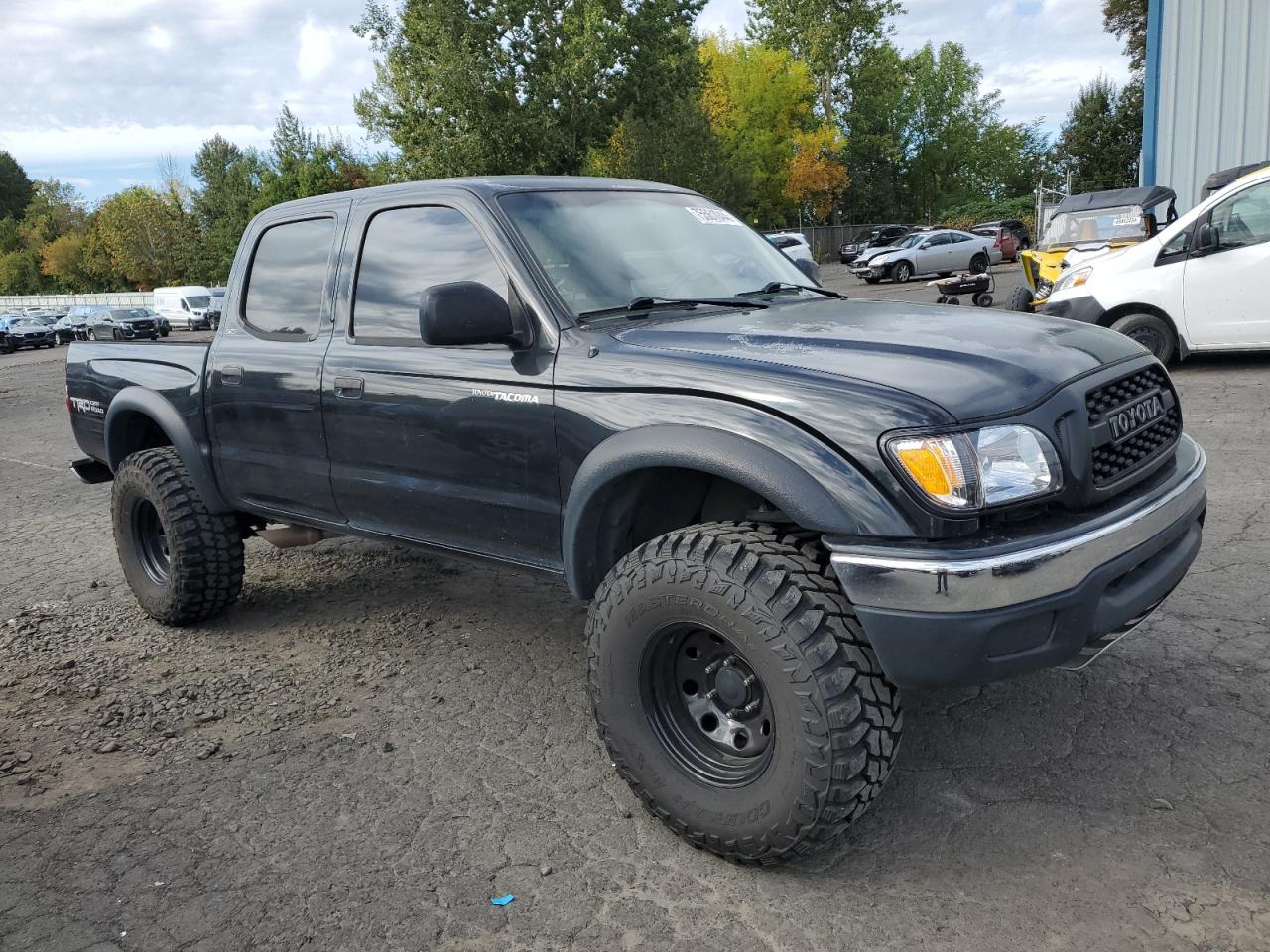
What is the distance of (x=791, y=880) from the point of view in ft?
9.07

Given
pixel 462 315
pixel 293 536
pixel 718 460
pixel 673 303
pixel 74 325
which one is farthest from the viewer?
pixel 74 325

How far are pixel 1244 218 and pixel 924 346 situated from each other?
27.0 ft

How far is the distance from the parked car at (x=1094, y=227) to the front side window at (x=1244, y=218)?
511 cm

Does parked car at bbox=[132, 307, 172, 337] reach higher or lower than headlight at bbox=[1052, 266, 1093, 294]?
lower

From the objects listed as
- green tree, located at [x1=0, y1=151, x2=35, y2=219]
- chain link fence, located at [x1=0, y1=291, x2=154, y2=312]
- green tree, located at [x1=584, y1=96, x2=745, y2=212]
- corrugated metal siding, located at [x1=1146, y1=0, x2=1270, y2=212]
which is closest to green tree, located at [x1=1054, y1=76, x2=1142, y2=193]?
green tree, located at [x1=584, y1=96, x2=745, y2=212]

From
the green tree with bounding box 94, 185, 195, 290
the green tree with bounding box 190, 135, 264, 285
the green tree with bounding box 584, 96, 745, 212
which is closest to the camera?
the green tree with bounding box 584, 96, 745, 212

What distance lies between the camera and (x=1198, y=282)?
31.5 feet

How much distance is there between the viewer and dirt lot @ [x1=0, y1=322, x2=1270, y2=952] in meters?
2.61

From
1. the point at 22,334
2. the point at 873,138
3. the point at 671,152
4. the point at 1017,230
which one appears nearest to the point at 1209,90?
the point at 1017,230

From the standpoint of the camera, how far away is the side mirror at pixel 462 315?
3.04 meters

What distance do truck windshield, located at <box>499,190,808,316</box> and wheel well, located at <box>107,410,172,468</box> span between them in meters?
2.61

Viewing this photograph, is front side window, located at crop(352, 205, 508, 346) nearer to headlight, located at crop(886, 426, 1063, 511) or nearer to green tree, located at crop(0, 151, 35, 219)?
headlight, located at crop(886, 426, 1063, 511)

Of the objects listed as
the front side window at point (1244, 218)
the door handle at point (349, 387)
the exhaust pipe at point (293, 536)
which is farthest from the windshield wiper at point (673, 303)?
the front side window at point (1244, 218)

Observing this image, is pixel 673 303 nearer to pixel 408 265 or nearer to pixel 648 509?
pixel 648 509
